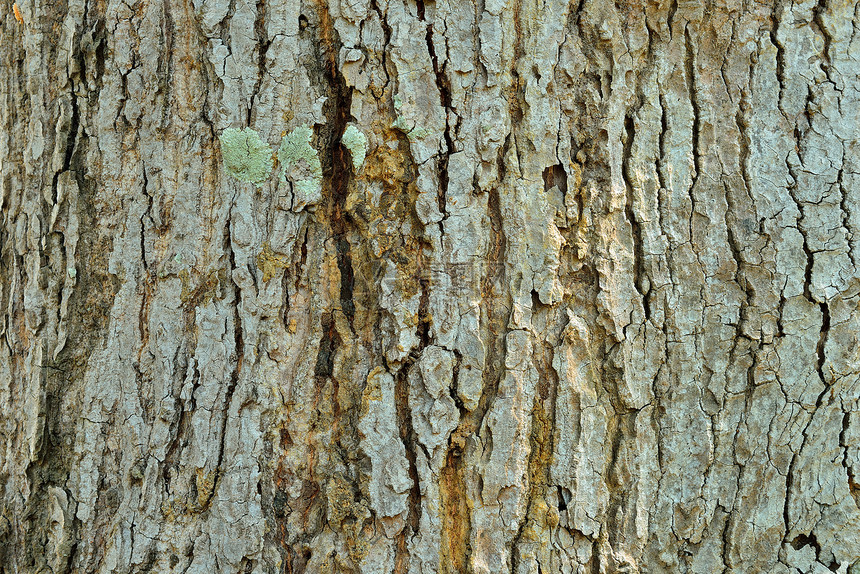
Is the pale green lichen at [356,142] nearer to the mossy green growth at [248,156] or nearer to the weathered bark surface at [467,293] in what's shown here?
the weathered bark surface at [467,293]

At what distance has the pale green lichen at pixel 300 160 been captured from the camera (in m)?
1.37

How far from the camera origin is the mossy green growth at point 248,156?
1380mm

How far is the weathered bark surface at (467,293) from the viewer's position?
135cm

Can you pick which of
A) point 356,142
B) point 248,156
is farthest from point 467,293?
point 248,156

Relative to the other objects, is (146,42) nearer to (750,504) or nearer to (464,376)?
(464,376)

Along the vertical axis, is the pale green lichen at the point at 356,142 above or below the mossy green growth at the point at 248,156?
above

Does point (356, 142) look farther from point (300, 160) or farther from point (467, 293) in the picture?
point (467, 293)

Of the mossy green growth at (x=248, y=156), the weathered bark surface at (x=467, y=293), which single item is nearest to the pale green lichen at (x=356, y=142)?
the weathered bark surface at (x=467, y=293)

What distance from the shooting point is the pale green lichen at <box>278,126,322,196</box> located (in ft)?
4.50

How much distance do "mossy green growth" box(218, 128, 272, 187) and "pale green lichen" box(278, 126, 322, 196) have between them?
Result: 4cm

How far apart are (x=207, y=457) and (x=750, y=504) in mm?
1242

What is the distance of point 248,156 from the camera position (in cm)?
138

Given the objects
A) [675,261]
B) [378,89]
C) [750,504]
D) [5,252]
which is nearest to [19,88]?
[5,252]

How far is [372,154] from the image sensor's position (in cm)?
136
